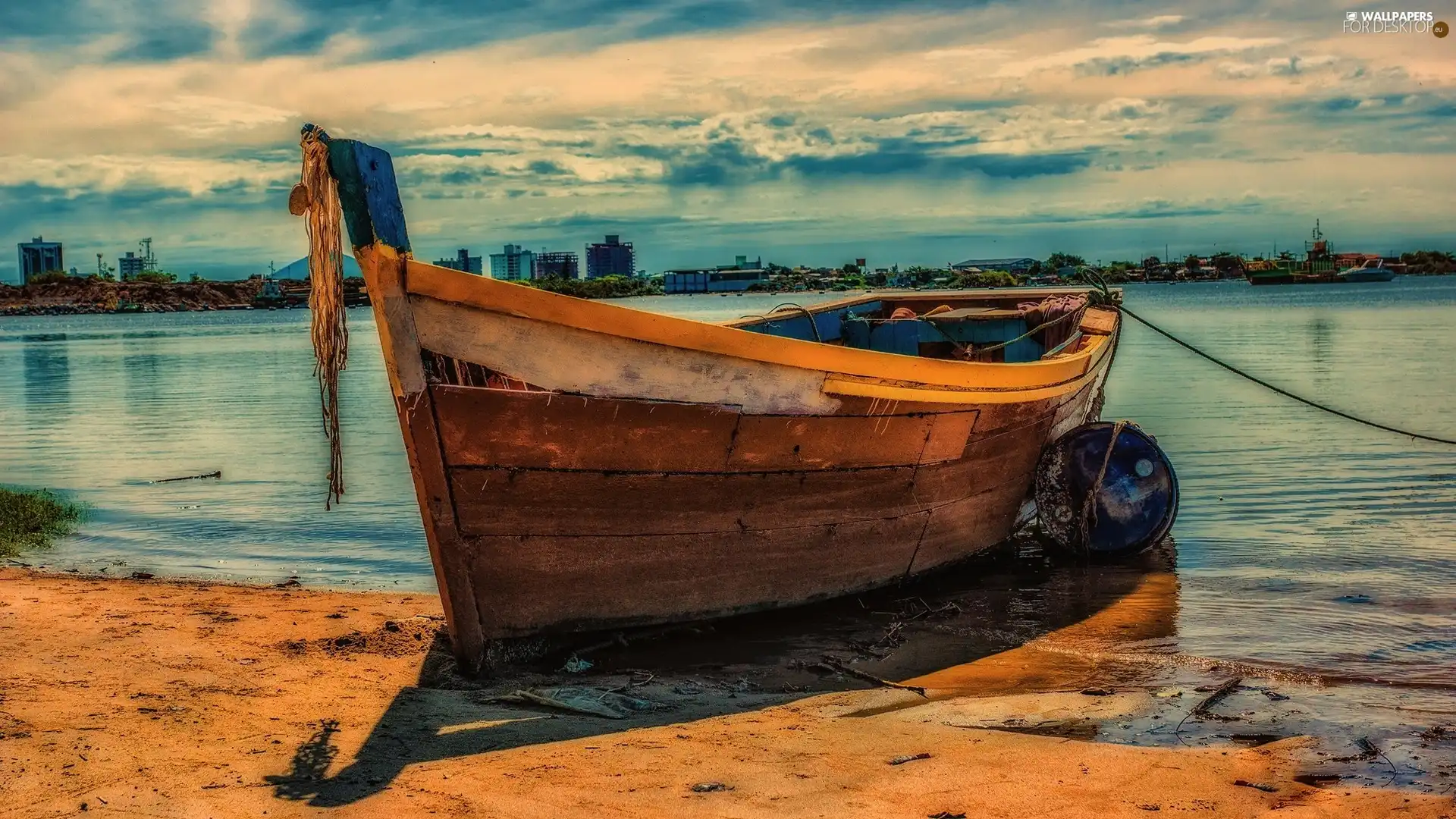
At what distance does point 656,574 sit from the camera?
20.5 feet

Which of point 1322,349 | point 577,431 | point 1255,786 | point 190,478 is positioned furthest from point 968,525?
point 1322,349

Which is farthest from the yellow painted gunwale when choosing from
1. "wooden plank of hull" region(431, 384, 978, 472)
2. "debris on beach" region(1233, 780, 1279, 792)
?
"debris on beach" region(1233, 780, 1279, 792)

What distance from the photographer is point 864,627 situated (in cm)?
709

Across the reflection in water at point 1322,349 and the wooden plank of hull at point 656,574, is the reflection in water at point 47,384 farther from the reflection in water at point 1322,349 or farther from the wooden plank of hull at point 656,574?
the reflection in water at point 1322,349

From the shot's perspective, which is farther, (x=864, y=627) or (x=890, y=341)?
(x=890, y=341)

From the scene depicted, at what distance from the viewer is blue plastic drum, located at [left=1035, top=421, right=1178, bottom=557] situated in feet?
28.8

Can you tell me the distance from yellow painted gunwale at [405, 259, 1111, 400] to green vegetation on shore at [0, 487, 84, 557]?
20.6ft

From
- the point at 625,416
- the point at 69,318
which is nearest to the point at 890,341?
the point at 625,416

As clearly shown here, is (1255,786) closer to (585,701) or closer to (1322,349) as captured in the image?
(585,701)

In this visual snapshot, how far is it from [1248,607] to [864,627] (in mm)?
2779

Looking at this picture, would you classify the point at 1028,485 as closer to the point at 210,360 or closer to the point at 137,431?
the point at 137,431

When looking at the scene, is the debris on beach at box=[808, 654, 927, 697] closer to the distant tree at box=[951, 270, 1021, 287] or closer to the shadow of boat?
the shadow of boat

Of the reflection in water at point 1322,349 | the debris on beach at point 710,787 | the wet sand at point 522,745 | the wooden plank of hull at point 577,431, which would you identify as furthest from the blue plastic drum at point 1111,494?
the reflection in water at point 1322,349

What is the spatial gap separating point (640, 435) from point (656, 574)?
81 cm
